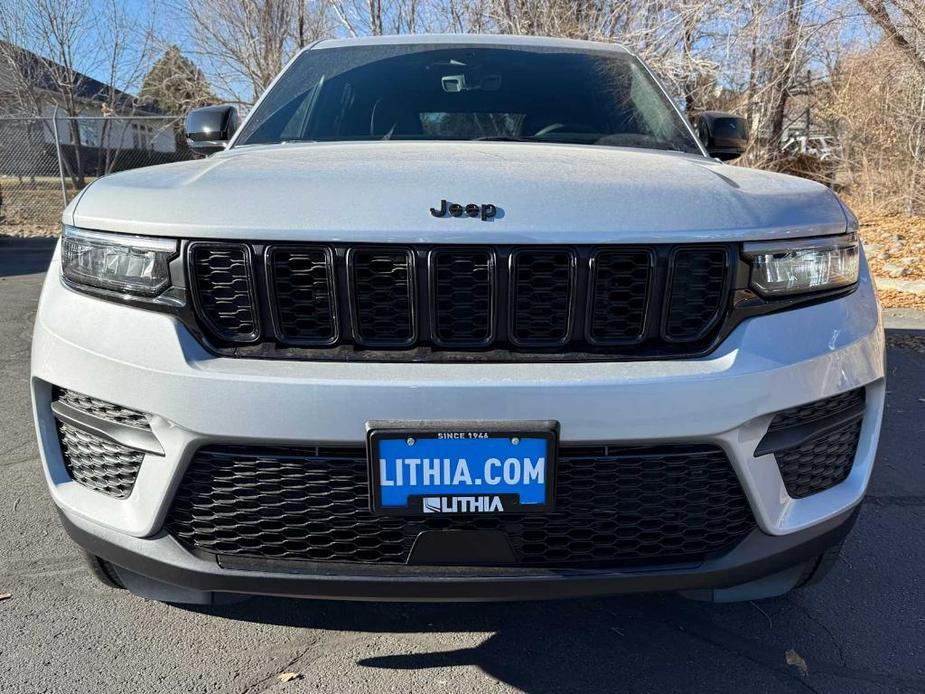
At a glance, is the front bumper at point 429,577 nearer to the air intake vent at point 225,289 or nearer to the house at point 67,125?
the air intake vent at point 225,289

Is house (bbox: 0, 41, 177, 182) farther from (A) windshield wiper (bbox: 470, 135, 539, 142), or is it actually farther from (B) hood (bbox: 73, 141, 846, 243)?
(B) hood (bbox: 73, 141, 846, 243)

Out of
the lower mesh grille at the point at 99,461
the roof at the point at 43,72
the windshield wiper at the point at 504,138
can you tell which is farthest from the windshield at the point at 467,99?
the roof at the point at 43,72

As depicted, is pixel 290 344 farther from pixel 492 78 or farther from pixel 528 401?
pixel 492 78

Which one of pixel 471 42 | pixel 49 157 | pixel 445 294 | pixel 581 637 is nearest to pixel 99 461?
pixel 445 294

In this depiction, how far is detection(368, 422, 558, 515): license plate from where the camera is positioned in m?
1.50

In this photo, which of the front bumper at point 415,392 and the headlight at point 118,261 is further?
the headlight at point 118,261

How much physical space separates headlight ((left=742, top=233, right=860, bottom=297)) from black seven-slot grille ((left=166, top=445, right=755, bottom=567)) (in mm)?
436

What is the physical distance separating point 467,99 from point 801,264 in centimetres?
159

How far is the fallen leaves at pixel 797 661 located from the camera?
6.49 feet

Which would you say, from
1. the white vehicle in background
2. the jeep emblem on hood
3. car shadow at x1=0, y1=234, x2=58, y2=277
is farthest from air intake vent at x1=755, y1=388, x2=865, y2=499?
car shadow at x1=0, y1=234, x2=58, y2=277

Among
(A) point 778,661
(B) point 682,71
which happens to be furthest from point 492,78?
(B) point 682,71

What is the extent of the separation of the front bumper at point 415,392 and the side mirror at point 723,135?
133cm

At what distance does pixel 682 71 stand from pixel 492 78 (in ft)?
25.2

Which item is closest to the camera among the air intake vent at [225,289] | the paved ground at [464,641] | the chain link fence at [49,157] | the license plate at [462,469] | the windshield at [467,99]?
the license plate at [462,469]
